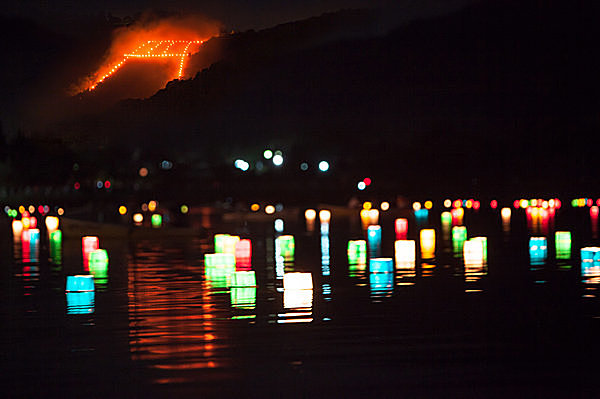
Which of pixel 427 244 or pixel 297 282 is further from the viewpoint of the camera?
pixel 427 244

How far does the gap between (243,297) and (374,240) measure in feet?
34.0

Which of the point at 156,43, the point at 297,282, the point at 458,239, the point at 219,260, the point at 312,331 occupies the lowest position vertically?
the point at 312,331

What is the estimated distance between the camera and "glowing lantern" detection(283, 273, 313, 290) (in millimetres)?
12414

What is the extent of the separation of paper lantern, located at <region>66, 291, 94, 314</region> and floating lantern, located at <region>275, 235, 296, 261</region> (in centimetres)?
560

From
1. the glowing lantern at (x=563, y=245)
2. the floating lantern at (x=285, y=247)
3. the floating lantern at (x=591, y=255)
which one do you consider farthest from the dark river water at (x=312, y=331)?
the floating lantern at (x=285, y=247)

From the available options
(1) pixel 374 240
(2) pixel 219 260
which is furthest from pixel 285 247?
(2) pixel 219 260

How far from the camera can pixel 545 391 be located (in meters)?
6.24

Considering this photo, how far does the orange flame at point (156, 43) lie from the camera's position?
53.5 feet

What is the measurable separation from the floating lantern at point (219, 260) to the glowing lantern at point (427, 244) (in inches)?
138

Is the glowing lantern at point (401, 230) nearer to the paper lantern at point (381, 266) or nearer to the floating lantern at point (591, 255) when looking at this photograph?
the floating lantern at point (591, 255)

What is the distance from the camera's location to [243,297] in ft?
38.1

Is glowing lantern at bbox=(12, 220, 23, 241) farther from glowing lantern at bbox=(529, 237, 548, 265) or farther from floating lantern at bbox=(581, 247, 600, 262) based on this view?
floating lantern at bbox=(581, 247, 600, 262)

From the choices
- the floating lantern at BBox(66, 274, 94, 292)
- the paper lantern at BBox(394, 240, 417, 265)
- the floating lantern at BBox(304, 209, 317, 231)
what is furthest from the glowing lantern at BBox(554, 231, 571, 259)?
the floating lantern at BBox(304, 209, 317, 231)

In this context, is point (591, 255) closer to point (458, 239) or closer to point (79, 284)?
point (458, 239)
